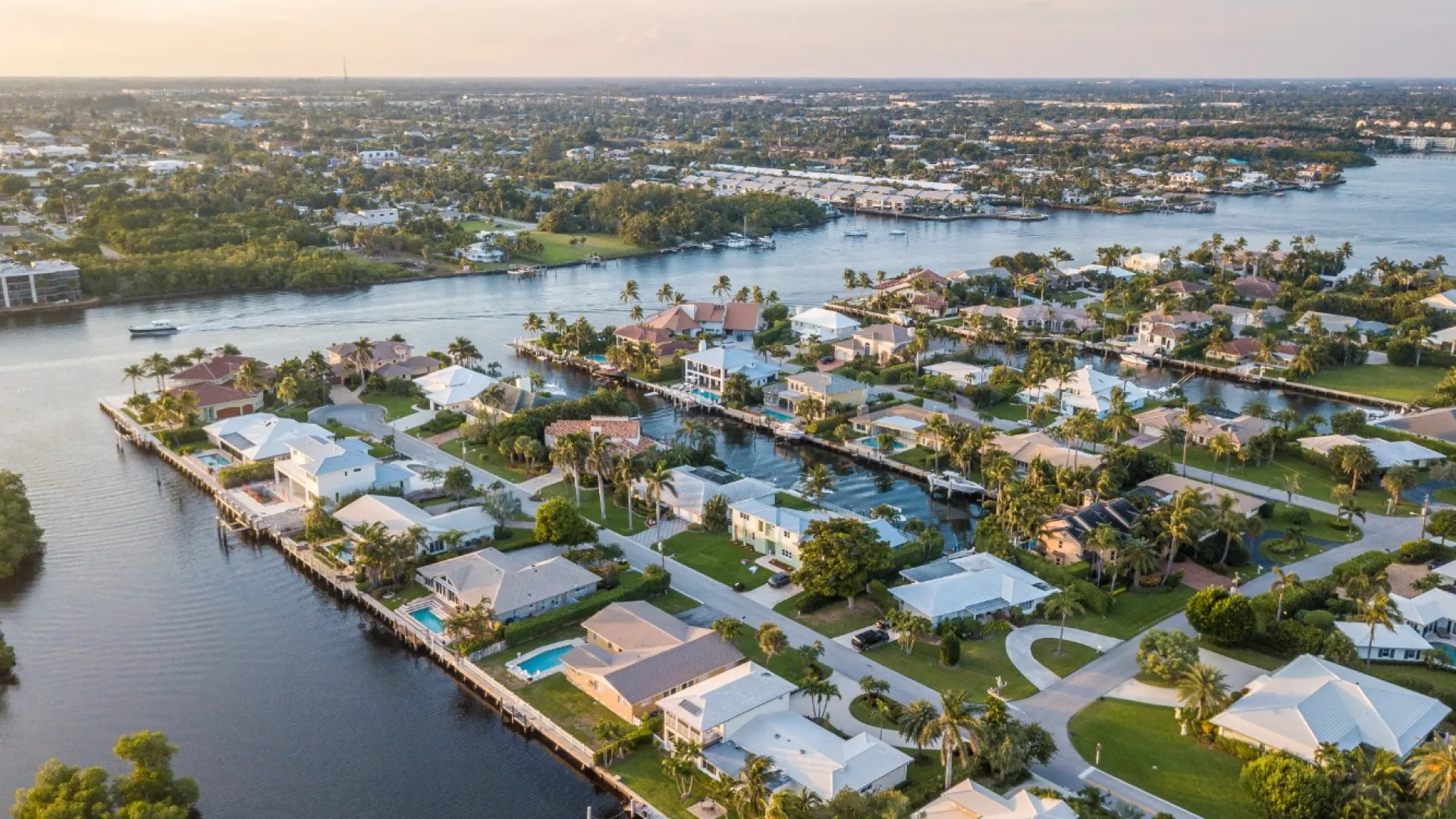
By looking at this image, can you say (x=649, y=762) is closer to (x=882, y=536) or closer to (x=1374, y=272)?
(x=882, y=536)

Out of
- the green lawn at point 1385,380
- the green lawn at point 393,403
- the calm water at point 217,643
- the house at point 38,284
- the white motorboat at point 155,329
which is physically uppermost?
the house at point 38,284

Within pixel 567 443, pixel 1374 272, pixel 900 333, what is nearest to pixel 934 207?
pixel 1374 272

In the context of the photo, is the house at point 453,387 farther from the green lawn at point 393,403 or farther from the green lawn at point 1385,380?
the green lawn at point 1385,380

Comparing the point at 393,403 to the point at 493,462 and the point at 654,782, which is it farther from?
the point at 654,782

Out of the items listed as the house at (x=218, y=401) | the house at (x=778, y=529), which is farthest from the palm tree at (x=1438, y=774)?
the house at (x=218, y=401)

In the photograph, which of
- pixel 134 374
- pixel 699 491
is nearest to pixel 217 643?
pixel 699 491

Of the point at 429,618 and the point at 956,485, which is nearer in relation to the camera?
the point at 429,618

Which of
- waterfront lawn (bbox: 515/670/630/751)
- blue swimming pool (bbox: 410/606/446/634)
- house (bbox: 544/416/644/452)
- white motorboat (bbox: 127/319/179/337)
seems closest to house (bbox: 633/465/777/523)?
house (bbox: 544/416/644/452)
